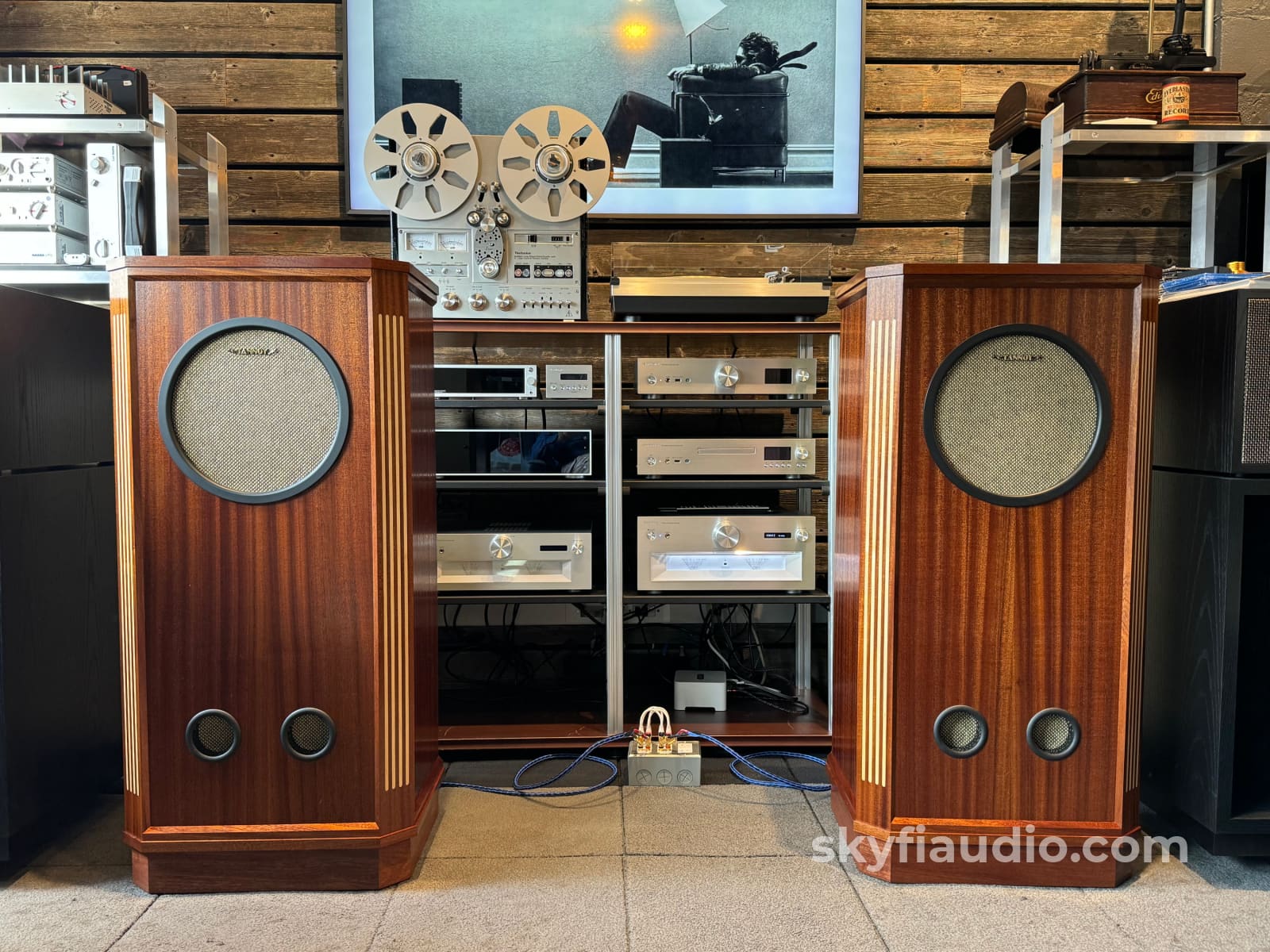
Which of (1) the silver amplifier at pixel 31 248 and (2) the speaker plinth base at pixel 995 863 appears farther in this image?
(1) the silver amplifier at pixel 31 248

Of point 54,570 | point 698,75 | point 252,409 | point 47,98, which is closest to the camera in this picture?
point 252,409

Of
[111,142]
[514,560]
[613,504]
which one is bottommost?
[514,560]

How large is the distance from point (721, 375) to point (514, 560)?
0.59 metres

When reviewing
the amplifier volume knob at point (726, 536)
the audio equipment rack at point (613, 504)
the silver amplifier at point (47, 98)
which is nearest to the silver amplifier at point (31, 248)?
the silver amplifier at point (47, 98)

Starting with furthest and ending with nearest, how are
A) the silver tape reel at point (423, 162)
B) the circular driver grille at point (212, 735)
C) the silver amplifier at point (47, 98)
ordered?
the silver tape reel at point (423, 162) < the silver amplifier at point (47, 98) < the circular driver grille at point (212, 735)

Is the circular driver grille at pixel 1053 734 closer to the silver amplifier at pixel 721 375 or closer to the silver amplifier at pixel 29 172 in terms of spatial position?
the silver amplifier at pixel 721 375

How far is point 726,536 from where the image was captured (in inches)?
76.8

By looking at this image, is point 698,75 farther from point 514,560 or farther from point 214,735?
point 214,735

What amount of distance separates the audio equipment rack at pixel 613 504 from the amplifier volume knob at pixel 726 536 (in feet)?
0.28

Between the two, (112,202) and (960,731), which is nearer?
(960,731)

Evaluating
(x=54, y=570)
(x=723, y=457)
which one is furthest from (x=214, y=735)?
(x=723, y=457)

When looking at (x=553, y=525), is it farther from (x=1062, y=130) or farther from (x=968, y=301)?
(x=1062, y=130)

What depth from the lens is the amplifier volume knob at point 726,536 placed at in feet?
6.40

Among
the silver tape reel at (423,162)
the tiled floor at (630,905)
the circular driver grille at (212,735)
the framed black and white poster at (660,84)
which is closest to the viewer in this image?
the tiled floor at (630,905)
